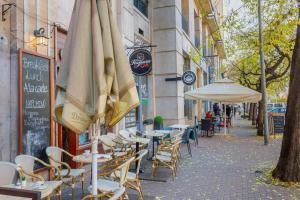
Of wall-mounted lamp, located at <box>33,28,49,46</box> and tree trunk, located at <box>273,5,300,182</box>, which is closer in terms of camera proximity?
wall-mounted lamp, located at <box>33,28,49,46</box>

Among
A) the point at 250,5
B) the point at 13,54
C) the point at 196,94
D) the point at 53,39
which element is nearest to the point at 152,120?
the point at 196,94

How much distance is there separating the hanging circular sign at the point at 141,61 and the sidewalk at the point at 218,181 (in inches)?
134

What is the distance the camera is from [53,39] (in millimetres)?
7352

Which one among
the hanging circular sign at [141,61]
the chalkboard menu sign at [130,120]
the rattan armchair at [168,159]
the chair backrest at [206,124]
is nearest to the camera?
the rattan armchair at [168,159]

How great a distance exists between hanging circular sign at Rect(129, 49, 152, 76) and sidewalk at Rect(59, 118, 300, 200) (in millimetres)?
3402

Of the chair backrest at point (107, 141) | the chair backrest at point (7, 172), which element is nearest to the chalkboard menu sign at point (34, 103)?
the chair backrest at point (107, 141)

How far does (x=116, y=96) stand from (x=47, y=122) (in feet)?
13.2

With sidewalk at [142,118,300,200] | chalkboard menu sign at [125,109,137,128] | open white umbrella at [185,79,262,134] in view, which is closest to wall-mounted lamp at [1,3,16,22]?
sidewalk at [142,118,300,200]

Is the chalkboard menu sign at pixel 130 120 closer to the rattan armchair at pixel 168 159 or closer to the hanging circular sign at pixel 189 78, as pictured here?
the hanging circular sign at pixel 189 78

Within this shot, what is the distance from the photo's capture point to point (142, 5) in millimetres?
15570

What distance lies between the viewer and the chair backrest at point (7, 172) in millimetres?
4301

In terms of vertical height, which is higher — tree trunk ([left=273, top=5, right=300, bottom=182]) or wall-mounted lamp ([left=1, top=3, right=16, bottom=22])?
wall-mounted lamp ([left=1, top=3, right=16, bottom=22])

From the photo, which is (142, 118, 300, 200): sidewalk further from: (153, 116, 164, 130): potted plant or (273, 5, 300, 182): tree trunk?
(153, 116, 164, 130): potted plant

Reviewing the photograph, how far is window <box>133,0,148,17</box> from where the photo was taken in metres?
14.5
